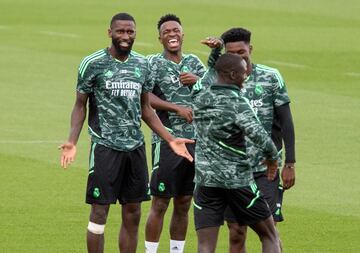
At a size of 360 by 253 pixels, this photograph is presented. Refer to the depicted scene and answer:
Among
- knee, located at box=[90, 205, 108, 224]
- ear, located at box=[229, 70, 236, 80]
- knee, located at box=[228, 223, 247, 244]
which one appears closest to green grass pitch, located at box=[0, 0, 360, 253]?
knee, located at box=[90, 205, 108, 224]

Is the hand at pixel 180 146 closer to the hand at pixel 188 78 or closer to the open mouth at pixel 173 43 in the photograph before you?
the hand at pixel 188 78

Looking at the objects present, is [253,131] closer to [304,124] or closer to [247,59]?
[247,59]

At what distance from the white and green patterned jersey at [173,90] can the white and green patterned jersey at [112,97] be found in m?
0.84

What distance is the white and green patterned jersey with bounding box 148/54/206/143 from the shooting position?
51.9 ft

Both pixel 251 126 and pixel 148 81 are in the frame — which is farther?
pixel 148 81

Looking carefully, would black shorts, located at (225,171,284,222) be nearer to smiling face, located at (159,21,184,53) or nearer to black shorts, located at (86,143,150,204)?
black shorts, located at (86,143,150,204)

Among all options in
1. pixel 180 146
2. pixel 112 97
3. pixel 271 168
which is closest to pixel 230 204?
pixel 271 168

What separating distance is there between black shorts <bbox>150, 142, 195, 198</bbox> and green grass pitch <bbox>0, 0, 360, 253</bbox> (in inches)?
32.6

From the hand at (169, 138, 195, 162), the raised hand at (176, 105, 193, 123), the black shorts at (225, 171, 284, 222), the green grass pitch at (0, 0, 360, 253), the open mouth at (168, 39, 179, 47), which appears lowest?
the green grass pitch at (0, 0, 360, 253)

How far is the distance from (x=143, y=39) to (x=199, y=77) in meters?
22.0

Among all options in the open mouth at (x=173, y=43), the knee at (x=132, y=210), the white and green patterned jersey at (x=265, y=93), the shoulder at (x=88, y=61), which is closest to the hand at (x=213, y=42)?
the white and green patterned jersey at (x=265, y=93)

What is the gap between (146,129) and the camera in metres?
24.7

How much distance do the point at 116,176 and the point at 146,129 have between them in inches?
381

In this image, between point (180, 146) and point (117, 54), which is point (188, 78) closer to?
point (117, 54)
